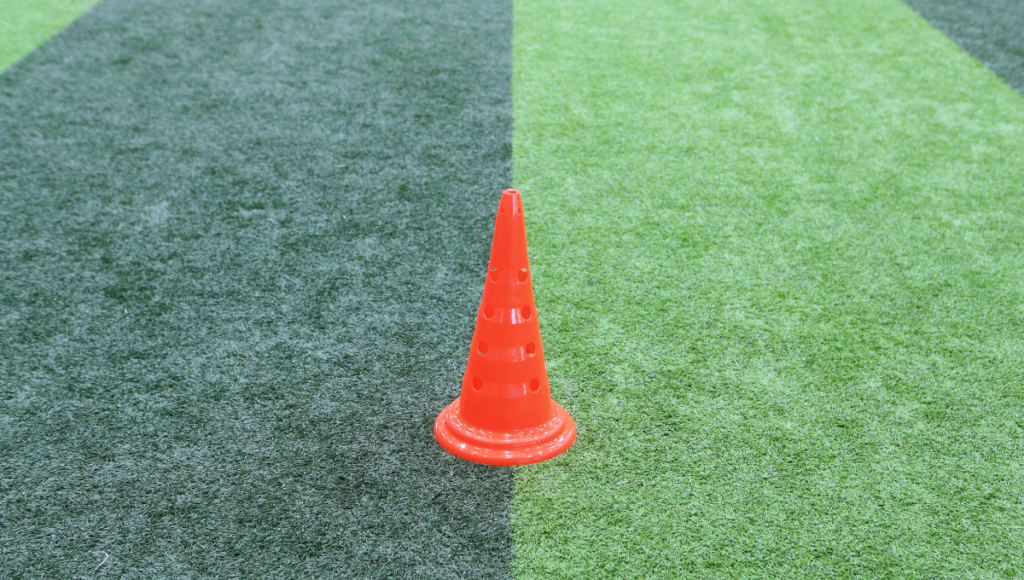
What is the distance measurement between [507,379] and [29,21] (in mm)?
4770

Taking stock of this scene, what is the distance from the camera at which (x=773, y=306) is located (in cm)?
268

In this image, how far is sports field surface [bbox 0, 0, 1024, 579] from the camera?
180 centimetres

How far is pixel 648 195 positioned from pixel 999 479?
178 cm

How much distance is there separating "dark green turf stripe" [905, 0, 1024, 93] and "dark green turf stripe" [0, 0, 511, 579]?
322 cm

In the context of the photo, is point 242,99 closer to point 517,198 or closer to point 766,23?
point 517,198

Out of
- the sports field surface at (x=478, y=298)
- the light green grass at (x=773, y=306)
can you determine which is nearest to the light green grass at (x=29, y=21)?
the sports field surface at (x=478, y=298)

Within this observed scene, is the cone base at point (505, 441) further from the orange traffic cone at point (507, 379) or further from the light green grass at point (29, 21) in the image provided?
the light green grass at point (29, 21)

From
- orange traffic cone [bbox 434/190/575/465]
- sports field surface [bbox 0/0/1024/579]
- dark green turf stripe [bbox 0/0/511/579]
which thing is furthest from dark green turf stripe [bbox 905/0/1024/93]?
orange traffic cone [bbox 434/190/575/465]

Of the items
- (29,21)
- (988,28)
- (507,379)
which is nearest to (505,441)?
(507,379)

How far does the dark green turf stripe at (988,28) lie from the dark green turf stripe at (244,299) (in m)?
3.22

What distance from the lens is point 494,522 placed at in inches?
70.8

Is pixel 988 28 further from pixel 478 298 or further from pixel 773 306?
pixel 478 298

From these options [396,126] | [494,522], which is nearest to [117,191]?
[396,126]

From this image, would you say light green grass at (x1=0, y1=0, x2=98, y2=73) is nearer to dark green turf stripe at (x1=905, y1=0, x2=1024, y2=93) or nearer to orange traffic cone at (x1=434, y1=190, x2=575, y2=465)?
orange traffic cone at (x1=434, y1=190, x2=575, y2=465)
